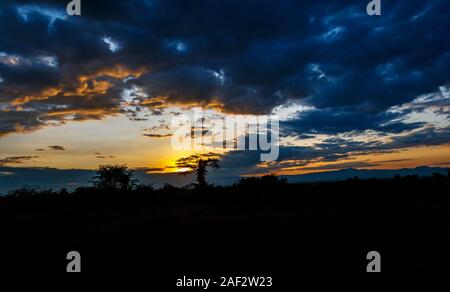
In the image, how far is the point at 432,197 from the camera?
22.1m

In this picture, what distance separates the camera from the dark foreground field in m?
10.3

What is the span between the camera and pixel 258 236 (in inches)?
521

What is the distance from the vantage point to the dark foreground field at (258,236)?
10.3 metres

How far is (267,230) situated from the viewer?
46.9 feet

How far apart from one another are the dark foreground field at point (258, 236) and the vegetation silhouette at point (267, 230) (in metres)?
0.03

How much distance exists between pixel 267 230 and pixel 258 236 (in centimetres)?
114

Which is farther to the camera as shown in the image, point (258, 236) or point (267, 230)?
point (267, 230)

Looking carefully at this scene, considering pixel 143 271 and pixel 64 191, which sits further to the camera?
pixel 64 191

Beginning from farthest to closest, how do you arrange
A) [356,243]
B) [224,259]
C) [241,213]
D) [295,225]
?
[241,213] < [295,225] < [356,243] < [224,259]

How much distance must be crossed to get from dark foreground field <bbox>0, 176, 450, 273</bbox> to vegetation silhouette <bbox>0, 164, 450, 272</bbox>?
0.03 metres

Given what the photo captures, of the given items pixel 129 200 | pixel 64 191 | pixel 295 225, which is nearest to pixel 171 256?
pixel 295 225
